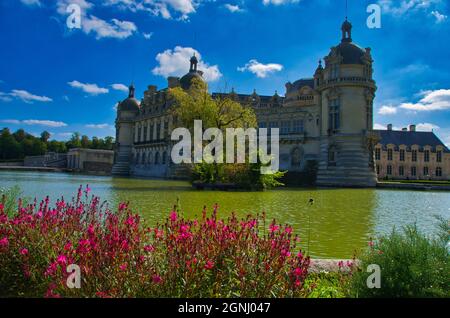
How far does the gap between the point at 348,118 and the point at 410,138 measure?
1702 inches

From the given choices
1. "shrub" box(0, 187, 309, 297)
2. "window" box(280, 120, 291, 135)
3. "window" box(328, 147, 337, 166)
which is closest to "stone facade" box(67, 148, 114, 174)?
"window" box(280, 120, 291, 135)

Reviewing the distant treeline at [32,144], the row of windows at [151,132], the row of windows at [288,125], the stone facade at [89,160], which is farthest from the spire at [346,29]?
the distant treeline at [32,144]

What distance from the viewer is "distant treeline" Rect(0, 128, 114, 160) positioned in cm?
12194

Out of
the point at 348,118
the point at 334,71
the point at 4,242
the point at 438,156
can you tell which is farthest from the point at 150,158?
the point at 4,242

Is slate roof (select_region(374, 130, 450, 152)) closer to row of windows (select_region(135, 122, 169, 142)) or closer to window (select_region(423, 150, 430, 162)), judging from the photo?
window (select_region(423, 150, 430, 162))

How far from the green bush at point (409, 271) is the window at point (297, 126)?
48.9m

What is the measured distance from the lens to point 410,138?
78000mm

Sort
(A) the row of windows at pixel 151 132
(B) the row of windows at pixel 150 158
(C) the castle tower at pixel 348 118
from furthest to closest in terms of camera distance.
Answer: (A) the row of windows at pixel 151 132
(B) the row of windows at pixel 150 158
(C) the castle tower at pixel 348 118

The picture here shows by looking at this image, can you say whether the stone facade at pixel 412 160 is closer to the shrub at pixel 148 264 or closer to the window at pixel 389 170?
the window at pixel 389 170

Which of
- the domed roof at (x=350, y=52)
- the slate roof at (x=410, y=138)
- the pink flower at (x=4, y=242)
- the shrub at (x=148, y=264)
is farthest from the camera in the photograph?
the slate roof at (x=410, y=138)

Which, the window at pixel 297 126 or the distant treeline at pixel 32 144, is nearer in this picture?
the window at pixel 297 126

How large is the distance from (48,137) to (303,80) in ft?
403

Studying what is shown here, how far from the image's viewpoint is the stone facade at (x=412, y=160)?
7500 cm
